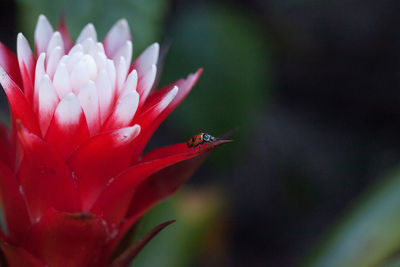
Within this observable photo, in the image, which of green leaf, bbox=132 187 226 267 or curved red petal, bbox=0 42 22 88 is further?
green leaf, bbox=132 187 226 267

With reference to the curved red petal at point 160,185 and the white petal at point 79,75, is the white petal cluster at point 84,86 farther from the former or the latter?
the curved red petal at point 160,185

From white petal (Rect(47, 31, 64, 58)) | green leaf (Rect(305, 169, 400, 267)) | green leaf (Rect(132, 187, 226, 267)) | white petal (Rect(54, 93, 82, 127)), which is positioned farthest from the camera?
green leaf (Rect(132, 187, 226, 267))

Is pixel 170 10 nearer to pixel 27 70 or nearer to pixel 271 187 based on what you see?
pixel 271 187

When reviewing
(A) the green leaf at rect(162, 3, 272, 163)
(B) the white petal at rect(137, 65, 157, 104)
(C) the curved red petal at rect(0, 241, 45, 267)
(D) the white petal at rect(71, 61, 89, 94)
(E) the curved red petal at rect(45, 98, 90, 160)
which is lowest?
(C) the curved red petal at rect(0, 241, 45, 267)

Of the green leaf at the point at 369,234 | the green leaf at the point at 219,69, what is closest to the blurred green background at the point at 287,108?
the green leaf at the point at 219,69

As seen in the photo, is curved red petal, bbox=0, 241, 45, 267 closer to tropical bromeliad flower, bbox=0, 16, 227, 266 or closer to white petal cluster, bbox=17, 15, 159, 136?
tropical bromeliad flower, bbox=0, 16, 227, 266

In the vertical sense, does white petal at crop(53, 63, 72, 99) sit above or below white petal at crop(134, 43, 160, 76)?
below

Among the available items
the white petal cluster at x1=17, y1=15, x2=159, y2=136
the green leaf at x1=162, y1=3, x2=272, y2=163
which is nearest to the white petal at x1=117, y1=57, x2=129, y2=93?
the white petal cluster at x1=17, y1=15, x2=159, y2=136
